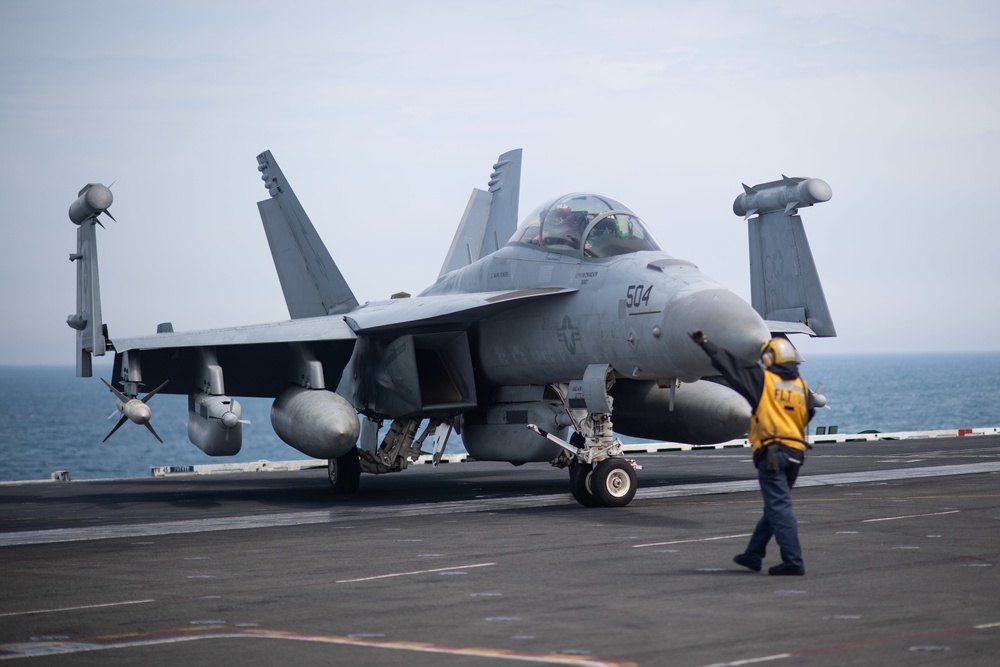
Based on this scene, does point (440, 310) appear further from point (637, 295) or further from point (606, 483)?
point (606, 483)

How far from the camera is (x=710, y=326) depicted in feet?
44.0

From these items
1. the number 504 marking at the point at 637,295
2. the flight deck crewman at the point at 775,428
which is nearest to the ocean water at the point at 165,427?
the number 504 marking at the point at 637,295

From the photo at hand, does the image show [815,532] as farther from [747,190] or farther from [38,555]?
[747,190]

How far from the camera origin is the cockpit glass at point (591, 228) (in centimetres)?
1620

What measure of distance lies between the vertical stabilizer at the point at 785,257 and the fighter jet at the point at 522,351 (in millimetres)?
34

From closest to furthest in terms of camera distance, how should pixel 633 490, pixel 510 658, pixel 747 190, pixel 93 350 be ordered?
1. pixel 510 658
2. pixel 633 490
3. pixel 93 350
4. pixel 747 190

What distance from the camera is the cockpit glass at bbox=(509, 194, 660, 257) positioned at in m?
16.2

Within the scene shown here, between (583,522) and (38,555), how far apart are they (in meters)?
5.72

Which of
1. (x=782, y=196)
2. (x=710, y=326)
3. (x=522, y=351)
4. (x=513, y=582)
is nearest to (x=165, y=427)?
(x=782, y=196)

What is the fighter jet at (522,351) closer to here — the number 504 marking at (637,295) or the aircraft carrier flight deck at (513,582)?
the number 504 marking at (637,295)

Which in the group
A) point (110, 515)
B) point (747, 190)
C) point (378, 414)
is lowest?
point (110, 515)

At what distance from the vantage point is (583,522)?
13523mm

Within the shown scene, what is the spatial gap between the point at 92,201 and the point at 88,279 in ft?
4.13

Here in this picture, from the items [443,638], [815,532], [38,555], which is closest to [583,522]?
[815,532]
